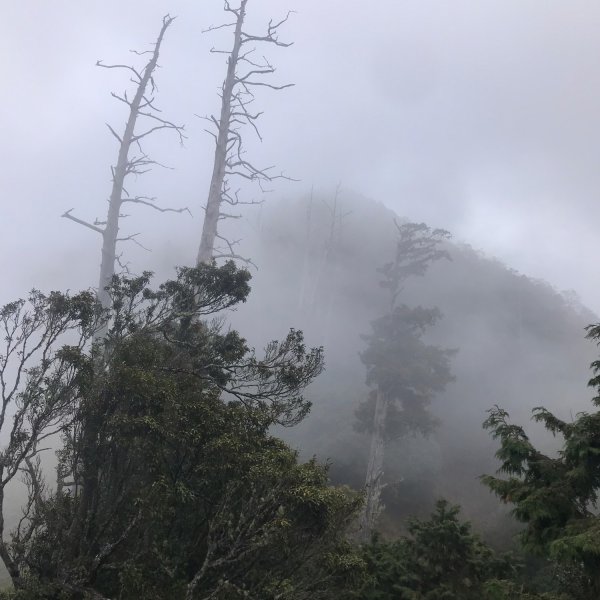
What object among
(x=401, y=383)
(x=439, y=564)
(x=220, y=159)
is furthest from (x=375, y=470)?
(x=220, y=159)

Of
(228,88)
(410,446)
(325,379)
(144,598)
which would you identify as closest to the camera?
(144,598)

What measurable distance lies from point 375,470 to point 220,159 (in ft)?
47.9

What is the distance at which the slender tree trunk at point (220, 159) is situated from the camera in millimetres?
16516

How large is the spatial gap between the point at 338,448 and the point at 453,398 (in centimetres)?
1008

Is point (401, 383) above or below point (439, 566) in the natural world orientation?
above

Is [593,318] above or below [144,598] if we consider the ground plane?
above

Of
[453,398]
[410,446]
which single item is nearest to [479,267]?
[453,398]

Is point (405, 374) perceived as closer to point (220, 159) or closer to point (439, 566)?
point (220, 159)

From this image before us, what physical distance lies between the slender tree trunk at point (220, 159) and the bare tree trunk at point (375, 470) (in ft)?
35.6

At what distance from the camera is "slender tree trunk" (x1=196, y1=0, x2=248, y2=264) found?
54.2 feet

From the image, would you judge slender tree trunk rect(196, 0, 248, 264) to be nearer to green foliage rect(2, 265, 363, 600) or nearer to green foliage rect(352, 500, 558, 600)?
green foliage rect(2, 265, 363, 600)

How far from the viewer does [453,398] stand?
34.0 meters

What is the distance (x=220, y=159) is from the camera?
17641mm

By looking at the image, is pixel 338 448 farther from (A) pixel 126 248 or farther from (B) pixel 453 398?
(A) pixel 126 248
